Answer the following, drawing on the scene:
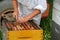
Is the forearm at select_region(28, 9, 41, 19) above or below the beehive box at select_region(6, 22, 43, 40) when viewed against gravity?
above

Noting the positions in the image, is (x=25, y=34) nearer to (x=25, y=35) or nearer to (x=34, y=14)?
(x=25, y=35)

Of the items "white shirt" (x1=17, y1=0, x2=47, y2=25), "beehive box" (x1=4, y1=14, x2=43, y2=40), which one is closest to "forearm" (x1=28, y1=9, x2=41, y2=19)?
"white shirt" (x1=17, y1=0, x2=47, y2=25)

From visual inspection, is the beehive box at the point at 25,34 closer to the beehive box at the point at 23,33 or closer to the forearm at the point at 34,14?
the beehive box at the point at 23,33

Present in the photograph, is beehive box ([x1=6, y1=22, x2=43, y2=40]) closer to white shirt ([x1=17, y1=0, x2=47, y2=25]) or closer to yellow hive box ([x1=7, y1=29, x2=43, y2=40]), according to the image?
yellow hive box ([x1=7, y1=29, x2=43, y2=40])

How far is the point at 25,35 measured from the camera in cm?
196

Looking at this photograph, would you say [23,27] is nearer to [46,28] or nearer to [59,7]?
[59,7]

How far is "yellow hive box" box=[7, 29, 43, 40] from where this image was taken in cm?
192

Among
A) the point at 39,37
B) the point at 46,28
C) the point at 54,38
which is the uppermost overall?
the point at 39,37

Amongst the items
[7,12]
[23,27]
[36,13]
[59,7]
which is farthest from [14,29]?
[7,12]

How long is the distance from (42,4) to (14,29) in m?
0.41

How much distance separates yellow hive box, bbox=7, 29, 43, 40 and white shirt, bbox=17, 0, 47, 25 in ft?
0.99

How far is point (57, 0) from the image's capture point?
2.58 metres

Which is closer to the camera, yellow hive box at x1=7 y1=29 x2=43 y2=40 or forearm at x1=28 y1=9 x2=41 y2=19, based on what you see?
yellow hive box at x1=7 y1=29 x2=43 y2=40

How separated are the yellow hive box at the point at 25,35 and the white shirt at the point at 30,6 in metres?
0.30
